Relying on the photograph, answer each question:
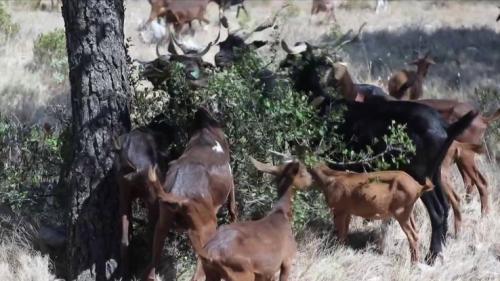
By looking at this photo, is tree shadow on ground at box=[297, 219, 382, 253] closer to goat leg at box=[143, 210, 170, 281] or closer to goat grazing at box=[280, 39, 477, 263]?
goat grazing at box=[280, 39, 477, 263]

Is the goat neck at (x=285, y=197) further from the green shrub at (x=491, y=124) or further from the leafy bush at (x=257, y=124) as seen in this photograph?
the green shrub at (x=491, y=124)

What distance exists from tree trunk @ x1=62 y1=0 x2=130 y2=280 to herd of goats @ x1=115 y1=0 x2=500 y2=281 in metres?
0.19

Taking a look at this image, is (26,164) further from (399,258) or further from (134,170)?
(399,258)

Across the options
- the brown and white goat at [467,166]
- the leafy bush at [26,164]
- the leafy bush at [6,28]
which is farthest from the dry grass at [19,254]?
the leafy bush at [6,28]

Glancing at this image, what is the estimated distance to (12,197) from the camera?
757 cm

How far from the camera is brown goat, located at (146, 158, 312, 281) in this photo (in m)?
5.67

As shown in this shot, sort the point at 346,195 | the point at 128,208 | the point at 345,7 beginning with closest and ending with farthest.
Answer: the point at 128,208
the point at 346,195
the point at 345,7

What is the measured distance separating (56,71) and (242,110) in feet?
23.3

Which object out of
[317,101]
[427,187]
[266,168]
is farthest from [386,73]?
[266,168]

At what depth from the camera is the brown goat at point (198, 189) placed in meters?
6.15

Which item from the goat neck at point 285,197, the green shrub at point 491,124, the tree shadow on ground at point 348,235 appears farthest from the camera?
the green shrub at point 491,124

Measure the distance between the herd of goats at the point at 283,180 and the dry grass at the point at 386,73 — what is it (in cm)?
23

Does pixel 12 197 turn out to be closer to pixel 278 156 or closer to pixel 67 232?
pixel 67 232

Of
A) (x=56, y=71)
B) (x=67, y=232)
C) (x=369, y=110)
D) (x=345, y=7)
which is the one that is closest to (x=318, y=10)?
(x=345, y=7)
